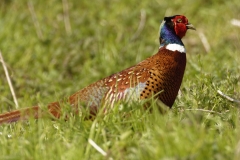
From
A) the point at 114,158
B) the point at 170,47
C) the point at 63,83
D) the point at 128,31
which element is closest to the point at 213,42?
the point at 128,31

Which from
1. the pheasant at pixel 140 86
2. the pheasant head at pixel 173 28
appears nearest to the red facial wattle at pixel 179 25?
the pheasant head at pixel 173 28

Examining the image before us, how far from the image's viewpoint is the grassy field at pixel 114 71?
3.40 metres

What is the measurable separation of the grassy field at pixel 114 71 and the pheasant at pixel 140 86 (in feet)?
0.39

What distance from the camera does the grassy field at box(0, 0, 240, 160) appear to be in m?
3.40

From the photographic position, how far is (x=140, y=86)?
4.49 metres

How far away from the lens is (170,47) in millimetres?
4852

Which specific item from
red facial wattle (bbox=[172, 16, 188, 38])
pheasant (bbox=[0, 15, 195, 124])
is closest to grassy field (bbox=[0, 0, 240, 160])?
pheasant (bbox=[0, 15, 195, 124])

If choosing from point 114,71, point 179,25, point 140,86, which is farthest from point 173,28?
point 114,71

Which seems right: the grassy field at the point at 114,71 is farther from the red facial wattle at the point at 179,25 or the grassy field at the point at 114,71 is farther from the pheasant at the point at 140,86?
the red facial wattle at the point at 179,25

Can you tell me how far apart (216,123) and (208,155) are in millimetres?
834

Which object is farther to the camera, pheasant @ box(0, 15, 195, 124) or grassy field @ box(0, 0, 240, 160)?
pheasant @ box(0, 15, 195, 124)

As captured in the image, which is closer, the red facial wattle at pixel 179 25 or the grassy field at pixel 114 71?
the grassy field at pixel 114 71

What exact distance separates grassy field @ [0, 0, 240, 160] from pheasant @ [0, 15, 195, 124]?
0.39ft

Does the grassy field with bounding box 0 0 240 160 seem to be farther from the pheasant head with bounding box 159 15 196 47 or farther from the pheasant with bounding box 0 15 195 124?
the pheasant head with bounding box 159 15 196 47
